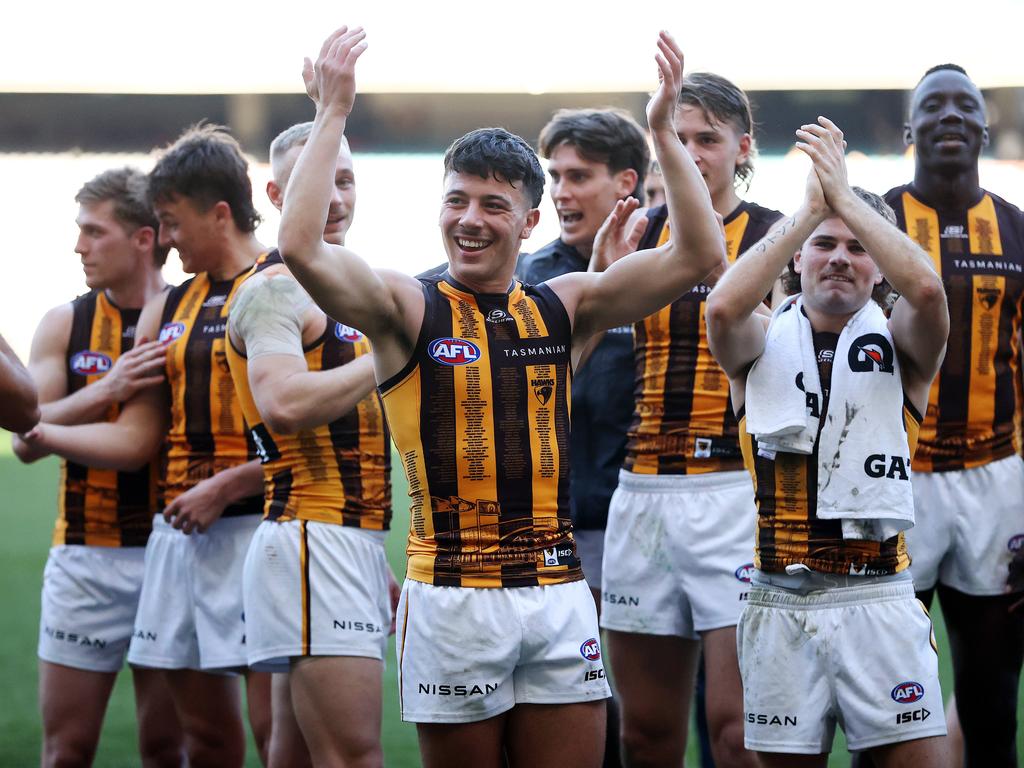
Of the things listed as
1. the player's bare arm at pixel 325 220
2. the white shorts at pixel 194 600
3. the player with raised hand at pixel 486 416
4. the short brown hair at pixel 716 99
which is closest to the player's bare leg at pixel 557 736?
the player with raised hand at pixel 486 416

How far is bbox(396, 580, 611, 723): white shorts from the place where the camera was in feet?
9.87

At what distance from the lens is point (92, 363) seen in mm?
4980

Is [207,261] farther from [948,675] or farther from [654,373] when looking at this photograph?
[948,675]

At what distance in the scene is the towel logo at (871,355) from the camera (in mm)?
3398

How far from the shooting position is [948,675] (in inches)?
270

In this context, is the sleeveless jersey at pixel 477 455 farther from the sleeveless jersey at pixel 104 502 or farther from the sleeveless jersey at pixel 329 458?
the sleeveless jersey at pixel 104 502

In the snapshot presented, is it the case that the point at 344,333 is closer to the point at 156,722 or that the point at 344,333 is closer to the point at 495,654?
the point at 495,654

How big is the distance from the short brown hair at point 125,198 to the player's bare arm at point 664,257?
2.23 metres

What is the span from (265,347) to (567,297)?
0.96 meters

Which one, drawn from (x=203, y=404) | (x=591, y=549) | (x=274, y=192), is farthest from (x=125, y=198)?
(x=591, y=549)

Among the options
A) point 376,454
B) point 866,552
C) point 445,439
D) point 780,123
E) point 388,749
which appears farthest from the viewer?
point 780,123

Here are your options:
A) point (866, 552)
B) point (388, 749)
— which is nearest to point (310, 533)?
point (866, 552)

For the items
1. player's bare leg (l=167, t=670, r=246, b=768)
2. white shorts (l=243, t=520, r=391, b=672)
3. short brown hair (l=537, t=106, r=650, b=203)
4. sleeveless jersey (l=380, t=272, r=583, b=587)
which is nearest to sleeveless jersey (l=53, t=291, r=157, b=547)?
player's bare leg (l=167, t=670, r=246, b=768)

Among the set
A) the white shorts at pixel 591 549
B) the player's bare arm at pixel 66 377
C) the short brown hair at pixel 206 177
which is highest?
the short brown hair at pixel 206 177
